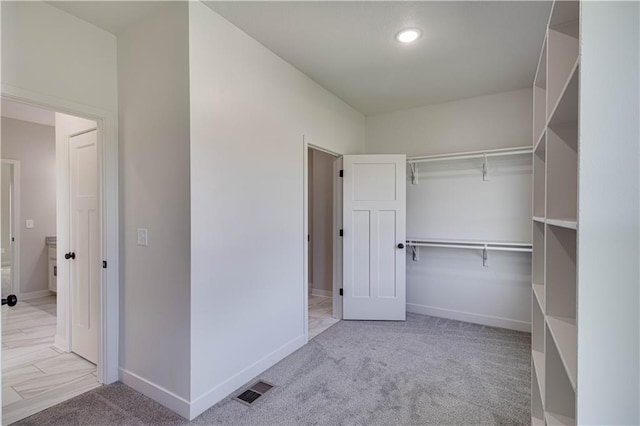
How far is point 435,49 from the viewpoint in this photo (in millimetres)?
2613

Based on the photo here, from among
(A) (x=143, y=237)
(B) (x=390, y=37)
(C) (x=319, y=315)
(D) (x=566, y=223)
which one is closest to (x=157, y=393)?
(A) (x=143, y=237)

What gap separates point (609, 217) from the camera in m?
0.75

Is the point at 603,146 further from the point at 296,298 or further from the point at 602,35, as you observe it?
the point at 296,298

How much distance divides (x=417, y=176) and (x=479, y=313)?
5.87 feet

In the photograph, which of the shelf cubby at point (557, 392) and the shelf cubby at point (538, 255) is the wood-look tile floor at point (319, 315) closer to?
the shelf cubby at point (538, 255)

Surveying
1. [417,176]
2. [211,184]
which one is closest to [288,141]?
[211,184]

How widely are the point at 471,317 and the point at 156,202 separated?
11.7ft

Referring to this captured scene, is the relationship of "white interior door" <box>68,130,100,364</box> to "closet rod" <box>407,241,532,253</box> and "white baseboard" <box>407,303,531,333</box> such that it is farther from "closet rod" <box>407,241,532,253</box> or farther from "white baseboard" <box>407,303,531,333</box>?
"white baseboard" <box>407,303,531,333</box>

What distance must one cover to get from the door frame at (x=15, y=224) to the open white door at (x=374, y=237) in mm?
4735

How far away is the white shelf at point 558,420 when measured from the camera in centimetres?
112

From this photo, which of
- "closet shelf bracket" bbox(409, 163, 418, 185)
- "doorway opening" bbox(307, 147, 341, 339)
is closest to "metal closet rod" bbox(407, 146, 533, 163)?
"closet shelf bracket" bbox(409, 163, 418, 185)

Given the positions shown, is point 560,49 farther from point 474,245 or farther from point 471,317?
point 471,317

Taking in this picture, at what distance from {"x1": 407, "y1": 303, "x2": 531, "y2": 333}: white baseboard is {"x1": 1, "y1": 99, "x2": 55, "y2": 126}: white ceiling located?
5384 mm

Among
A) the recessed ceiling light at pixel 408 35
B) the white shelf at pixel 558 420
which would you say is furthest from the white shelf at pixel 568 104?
the recessed ceiling light at pixel 408 35
